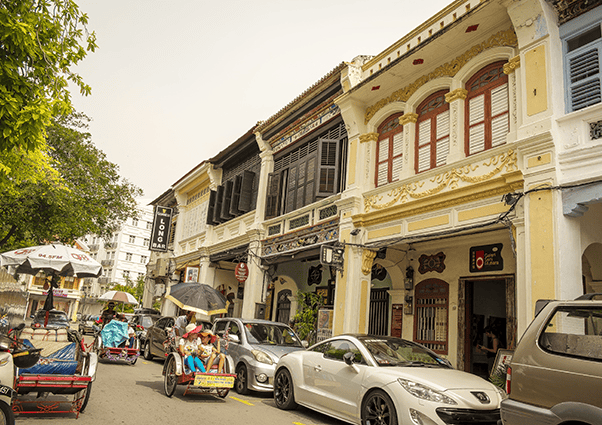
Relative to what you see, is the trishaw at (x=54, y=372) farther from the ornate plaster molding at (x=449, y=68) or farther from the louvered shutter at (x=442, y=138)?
the ornate plaster molding at (x=449, y=68)

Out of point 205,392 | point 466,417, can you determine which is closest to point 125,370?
point 205,392

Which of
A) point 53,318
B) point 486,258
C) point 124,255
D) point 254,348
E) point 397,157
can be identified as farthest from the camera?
point 124,255

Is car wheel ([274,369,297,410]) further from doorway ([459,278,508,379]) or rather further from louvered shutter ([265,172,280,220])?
louvered shutter ([265,172,280,220])

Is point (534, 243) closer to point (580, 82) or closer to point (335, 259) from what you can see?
point (580, 82)

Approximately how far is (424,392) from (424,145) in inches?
286

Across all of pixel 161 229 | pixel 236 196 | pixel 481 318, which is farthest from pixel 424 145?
pixel 161 229

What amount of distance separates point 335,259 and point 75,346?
285 inches

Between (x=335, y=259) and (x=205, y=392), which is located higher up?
(x=335, y=259)

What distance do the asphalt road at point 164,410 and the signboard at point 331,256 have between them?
4.00 metres

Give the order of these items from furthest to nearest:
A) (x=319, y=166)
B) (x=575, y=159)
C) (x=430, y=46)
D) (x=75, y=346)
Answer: (x=319, y=166) < (x=430, y=46) < (x=575, y=159) < (x=75, y=346)

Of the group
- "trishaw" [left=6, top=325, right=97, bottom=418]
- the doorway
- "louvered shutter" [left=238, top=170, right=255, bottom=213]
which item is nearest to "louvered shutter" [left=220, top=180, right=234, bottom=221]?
"louvered shutter" [left=238, top=170, right=255, bottom=213]

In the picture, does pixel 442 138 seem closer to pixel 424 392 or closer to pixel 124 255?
Answer: pixel 424 392

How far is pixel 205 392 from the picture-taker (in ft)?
28.7

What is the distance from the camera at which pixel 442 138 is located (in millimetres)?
11461
